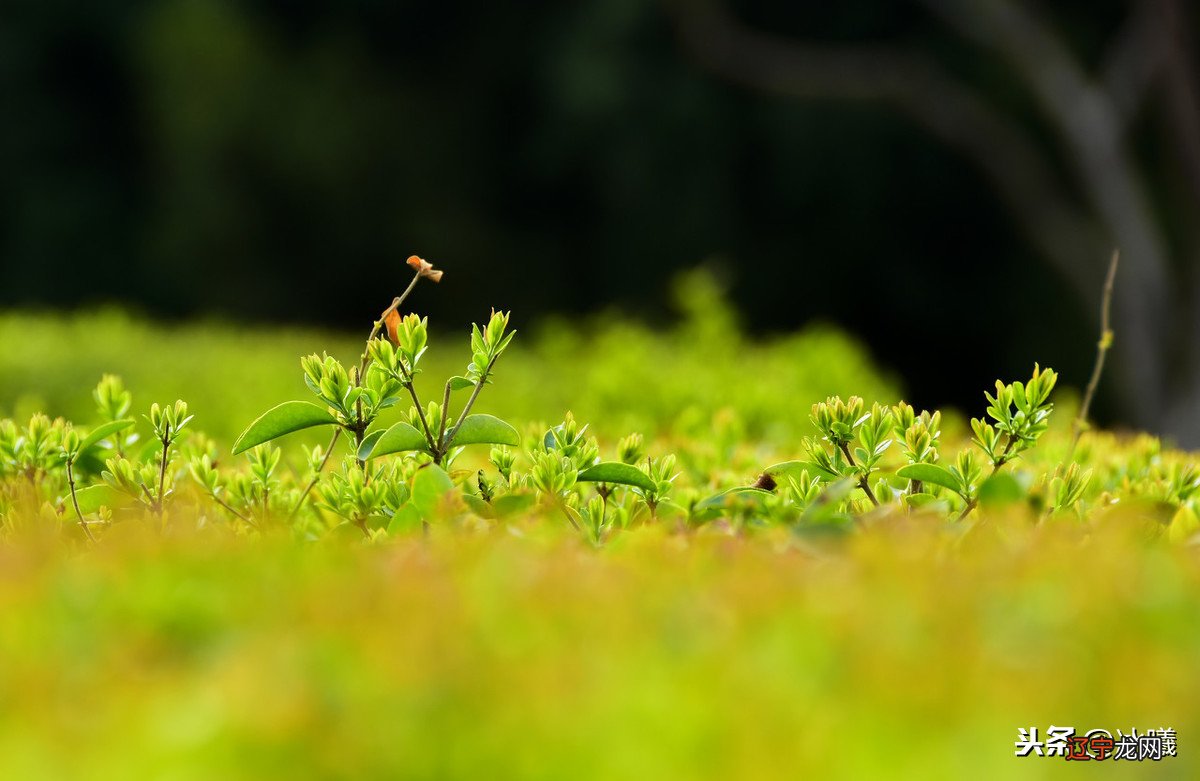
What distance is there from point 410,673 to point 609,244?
51.6ft

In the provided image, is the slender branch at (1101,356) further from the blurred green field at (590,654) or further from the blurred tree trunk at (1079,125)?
the blurred tree trunk at (1079,125)

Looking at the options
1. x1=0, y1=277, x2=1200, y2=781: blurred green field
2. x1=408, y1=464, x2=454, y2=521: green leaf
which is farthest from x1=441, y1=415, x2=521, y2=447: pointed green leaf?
x1=0, y1=277, x2=1200, y2=781: blurred green field

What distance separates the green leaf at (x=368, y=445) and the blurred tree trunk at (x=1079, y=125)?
11.2m

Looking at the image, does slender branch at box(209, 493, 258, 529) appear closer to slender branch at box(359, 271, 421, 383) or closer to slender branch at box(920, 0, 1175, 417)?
slender branch at box(359, 271, 421, 383)

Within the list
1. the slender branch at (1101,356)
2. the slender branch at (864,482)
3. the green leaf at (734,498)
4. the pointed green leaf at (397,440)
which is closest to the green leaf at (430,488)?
the pointed green leaf at (397,440)

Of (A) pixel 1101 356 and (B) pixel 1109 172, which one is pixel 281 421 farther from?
(B) pixel 1109 172

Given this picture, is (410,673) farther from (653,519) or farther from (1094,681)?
(653,519)

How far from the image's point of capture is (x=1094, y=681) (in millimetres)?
936

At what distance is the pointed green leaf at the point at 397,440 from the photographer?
1.70 meters

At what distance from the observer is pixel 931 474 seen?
5.25 ft

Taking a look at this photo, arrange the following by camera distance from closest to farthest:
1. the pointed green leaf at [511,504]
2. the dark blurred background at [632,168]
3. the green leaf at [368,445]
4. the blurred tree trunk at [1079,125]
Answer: the pointed green leaf at [511,504] < the green leaf at [368,445] < the blurred tree trunk at [1079,125] < the dark blurred background at [632,168]

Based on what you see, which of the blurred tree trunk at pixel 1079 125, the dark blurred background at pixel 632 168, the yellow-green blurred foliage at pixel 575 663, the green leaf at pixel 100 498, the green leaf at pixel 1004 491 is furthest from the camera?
the dark blurred background at pixel 632 168

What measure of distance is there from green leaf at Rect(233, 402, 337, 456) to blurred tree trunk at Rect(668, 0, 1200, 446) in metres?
11.2

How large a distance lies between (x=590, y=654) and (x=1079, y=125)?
1267 centimetres
